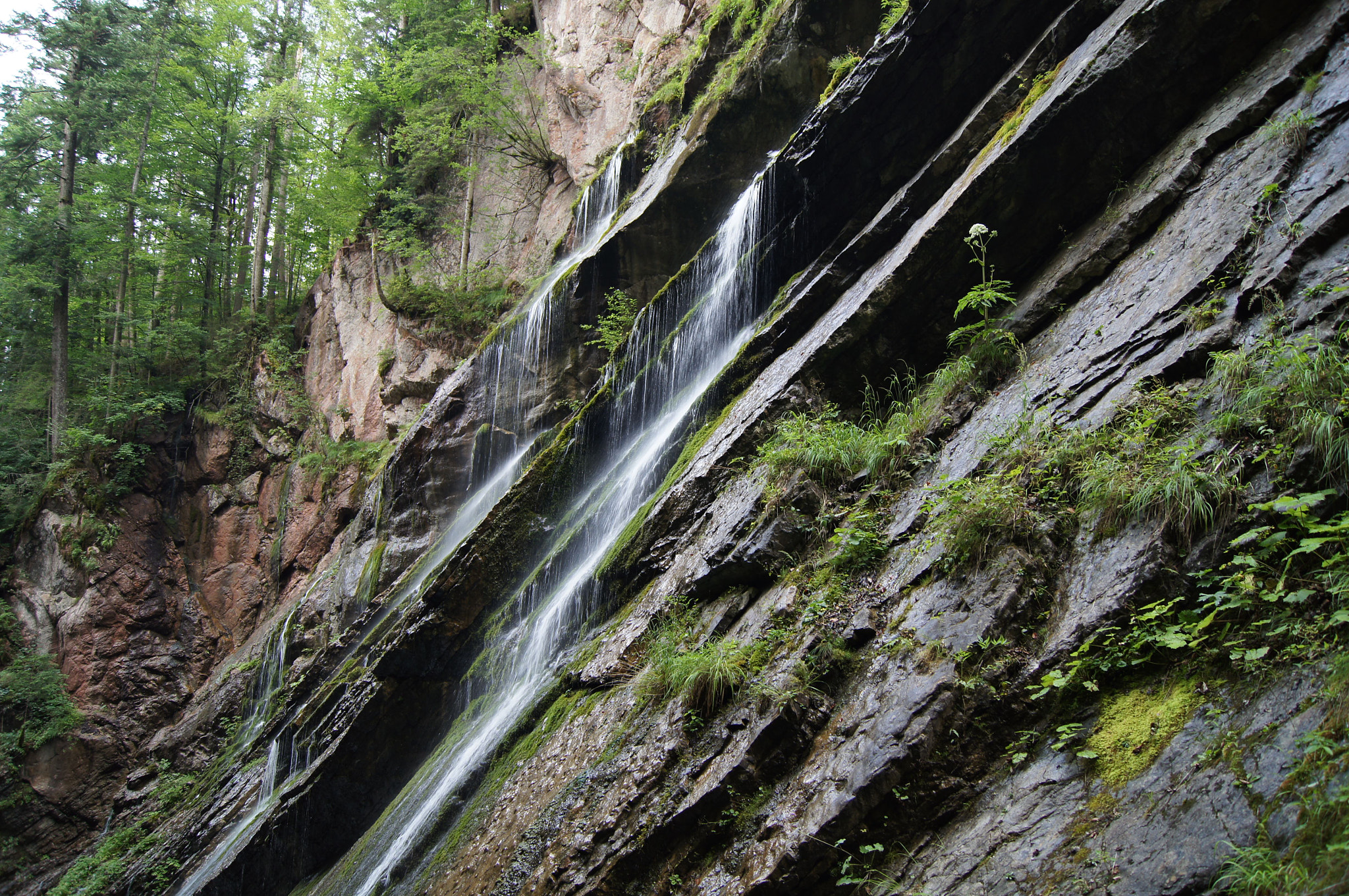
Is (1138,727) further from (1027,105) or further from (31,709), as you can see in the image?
(31,709)

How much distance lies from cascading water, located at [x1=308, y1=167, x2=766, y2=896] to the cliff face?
0.06 meters

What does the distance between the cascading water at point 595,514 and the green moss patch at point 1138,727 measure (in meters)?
4.27

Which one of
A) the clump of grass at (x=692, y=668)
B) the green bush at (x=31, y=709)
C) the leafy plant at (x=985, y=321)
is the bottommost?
the green bush at (x=31, y=709)

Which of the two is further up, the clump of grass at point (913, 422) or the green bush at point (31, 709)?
the clump of grass at point (913, 422)

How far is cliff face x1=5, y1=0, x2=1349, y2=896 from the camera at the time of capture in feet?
9.43

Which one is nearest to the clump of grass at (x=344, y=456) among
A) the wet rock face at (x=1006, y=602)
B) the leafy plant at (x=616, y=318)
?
the leafy plant at (x=616, y=318)

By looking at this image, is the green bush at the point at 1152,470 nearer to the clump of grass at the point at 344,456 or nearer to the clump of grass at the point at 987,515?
the clump of grass at the point at 987,515

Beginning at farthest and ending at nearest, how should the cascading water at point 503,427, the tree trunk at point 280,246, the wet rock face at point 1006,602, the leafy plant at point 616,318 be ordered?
the tree trunk at point 280,246
the leafy plant at point 616,318
the cascading water at point 503,427
the wet rock face at point 1006,602

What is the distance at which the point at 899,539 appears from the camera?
14.5ft

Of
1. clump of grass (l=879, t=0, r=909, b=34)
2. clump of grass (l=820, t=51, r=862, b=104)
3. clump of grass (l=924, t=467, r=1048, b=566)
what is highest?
clump of grass (l=879, t=0, r=909, b=34)

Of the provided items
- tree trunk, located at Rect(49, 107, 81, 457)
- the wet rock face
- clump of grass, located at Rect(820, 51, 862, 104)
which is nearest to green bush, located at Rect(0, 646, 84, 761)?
tree trunk, located at Rect(49, 107, 81, 457)

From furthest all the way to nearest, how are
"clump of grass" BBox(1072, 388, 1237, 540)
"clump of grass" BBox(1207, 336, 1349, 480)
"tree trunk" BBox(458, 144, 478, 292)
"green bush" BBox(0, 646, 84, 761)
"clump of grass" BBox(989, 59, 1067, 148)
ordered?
"tree trunk" BBox(458, 144, 478, 292) < "green bush" BBox(0, 646, 84, 761) < "clump of grass" BBox(989, 59, 1067, 148) < "clump of grass" BBox(1072, 388, 1237, 540) < "clump of grass" BBox(1207, 336, 1349, 480)

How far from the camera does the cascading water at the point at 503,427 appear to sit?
37.7 ft

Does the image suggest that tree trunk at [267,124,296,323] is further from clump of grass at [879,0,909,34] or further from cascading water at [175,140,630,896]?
clump of grass at [879,0,909,34]
